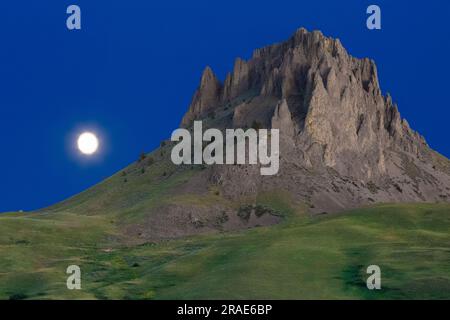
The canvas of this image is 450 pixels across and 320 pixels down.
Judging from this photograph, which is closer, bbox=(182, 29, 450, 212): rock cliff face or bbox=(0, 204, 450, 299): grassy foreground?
bbox=(0, 204, 450, 299): grassy foreground

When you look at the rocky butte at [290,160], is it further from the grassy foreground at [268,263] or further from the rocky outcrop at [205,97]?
the grassy foreground at [268,263]

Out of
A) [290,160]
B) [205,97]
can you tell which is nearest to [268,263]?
[290,160]

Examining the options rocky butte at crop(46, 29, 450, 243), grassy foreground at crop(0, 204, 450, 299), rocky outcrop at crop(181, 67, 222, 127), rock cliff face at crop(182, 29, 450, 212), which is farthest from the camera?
rocky outcrop at crop(181, 67, 222, 127)

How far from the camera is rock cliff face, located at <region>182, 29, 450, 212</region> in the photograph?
13788 centimetres

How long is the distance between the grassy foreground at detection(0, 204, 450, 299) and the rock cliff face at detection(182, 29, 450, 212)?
45223mm

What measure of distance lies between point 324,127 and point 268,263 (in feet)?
326

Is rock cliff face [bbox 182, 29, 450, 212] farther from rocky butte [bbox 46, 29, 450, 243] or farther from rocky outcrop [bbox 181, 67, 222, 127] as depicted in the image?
rocky outcrop [bbox 181, 67, 222, 127]

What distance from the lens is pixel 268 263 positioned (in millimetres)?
56156

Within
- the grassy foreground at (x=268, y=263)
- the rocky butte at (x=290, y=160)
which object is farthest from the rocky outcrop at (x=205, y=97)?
the grassy foreground at (x=268, y=263)

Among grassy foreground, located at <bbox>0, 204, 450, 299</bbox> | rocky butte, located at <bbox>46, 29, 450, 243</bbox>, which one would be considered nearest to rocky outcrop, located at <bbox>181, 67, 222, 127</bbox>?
rocky butte, located at <bbox>46, 29, 450, 243</bbox>

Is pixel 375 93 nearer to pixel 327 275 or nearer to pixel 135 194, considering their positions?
pixel 135 194

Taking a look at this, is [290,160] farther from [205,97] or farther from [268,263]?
[268,263]

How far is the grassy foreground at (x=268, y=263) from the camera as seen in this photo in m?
47.9
